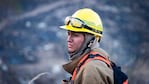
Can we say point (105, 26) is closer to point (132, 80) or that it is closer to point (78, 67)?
point (132, 80)

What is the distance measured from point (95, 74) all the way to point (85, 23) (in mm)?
392

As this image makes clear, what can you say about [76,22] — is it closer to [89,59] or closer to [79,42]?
[79,42]

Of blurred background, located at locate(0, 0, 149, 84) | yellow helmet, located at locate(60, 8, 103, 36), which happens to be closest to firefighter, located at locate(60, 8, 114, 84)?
yellow helmet, located at locate(60, 8, 103, 36)

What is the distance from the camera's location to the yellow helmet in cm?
271

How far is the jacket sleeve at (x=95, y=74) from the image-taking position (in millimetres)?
2479

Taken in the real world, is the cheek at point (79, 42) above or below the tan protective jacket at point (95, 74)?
above

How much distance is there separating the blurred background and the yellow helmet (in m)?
2.75

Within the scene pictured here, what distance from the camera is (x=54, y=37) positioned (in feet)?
18.7

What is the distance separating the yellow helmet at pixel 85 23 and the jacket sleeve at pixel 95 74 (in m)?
0.25

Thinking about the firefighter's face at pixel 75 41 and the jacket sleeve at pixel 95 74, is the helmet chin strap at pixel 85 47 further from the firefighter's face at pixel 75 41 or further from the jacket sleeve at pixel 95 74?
the jacket sleeve at pixel 95 74

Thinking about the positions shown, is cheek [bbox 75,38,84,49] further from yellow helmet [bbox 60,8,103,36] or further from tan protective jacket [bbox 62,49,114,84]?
tan protective jacket [bbox 62,49,114,84]

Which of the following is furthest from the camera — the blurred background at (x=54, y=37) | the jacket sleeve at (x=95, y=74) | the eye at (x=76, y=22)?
the blurred background at (x=54, y=37)

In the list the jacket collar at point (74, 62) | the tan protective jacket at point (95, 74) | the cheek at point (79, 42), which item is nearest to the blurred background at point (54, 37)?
the jacket collar at point (74, 62)

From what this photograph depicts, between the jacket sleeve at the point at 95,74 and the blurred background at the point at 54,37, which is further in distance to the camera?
the blurred background at the point at 54,37
